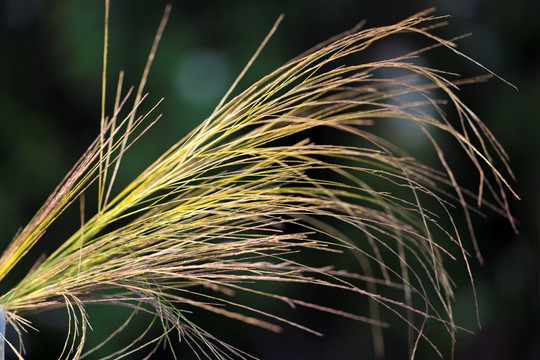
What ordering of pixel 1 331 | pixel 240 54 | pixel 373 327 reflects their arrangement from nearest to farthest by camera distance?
pixel 1 331
pixel 240 54
pixel 373 327

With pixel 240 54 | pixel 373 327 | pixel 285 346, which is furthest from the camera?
pixel 285 346

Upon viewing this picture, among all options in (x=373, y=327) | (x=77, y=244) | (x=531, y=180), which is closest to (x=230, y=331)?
(x=373, y=327)

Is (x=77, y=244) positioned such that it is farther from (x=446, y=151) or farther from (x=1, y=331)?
(x=446, y=151)

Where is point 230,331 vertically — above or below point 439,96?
below

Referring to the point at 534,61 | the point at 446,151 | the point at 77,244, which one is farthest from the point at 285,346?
the point at 77,244

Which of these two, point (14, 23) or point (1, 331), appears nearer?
point (1, 331)

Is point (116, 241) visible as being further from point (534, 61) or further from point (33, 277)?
point (534, 61)

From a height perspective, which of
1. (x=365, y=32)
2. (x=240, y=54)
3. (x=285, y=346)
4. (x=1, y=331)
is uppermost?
(x=240, y=54)
